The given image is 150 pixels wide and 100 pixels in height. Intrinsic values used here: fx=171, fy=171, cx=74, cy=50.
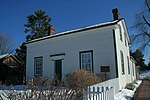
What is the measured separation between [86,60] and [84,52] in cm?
66

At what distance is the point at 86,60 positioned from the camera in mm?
13570

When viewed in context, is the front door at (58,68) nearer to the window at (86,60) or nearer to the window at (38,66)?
the window at (38,66)

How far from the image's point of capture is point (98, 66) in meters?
12.9

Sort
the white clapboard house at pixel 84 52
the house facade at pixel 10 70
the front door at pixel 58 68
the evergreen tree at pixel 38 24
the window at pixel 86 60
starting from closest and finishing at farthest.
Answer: the white clapboard house at pixel 84 52 → the window at pixel 86 60 → the front door at pixel 58 68 → the house facade at pixel 10 70 → the evergreen tree at pixel 38 24

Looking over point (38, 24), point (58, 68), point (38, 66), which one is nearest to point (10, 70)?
point (38, 66)

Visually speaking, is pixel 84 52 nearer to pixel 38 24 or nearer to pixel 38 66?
pixel 38 66

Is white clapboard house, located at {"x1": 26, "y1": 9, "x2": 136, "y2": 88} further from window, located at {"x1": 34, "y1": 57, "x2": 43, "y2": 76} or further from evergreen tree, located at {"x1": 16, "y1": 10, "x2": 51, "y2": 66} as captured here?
evergreen tree, located at {"x1": 16, "y1": 10, "x2": 51, "y2": 66}

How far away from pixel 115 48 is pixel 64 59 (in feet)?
15.4

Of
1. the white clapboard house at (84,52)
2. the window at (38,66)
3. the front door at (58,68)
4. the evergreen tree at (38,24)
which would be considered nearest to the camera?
the white clapboard house at (84,52)

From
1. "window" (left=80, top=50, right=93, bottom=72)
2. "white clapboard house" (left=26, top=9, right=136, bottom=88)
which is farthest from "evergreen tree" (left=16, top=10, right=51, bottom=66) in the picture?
"window" (left=80, top=50, right=93, bottom=72)

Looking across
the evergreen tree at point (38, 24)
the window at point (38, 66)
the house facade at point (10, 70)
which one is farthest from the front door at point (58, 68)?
the evergreen tree at point (38, 24)

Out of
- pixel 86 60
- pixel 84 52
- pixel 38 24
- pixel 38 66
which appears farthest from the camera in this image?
pixel 38 24

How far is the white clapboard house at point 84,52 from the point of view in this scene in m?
12.5

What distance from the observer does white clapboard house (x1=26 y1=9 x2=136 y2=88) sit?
40.9 feet
